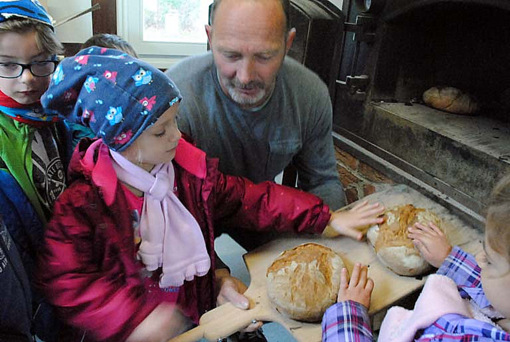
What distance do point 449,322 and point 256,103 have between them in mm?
828

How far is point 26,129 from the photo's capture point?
97cm

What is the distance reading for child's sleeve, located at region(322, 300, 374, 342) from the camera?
2.82 feet

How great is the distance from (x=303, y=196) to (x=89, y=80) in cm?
62

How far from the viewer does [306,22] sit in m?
1.88

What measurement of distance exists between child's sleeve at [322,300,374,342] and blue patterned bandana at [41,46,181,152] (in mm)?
549

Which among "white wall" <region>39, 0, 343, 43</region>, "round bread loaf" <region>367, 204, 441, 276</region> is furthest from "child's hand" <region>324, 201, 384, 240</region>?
"white wall" <region>39, 0, 343, 43</region>

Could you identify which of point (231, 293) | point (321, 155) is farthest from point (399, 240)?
point (321, 155)

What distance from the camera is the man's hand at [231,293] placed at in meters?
1.00

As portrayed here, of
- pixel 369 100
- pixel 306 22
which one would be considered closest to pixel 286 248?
pixel 369 100

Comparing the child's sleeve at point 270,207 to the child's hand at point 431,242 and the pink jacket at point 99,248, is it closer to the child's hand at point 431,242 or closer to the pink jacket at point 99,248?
the pink jacket at point 99,248

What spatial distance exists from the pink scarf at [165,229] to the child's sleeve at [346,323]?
0.34 metres

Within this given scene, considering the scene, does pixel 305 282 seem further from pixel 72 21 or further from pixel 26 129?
pixel 72 21

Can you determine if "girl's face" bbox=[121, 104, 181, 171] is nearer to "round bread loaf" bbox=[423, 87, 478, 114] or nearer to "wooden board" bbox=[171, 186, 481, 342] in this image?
"wooden board" bbox=[171, 186, 481, 342]

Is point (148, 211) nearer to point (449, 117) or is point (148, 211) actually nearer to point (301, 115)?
point (301, 115)
